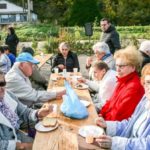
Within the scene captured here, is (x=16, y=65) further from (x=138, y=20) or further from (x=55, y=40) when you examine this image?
(x=138, y=20)

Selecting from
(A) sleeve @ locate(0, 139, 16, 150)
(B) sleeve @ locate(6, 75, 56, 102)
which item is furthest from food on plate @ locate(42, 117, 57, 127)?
(B) sleeve @ locate(6, 75, 56, 102)

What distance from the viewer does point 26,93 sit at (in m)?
3.78

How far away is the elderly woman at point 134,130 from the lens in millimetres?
2412

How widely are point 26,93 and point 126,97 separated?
118 centimetres

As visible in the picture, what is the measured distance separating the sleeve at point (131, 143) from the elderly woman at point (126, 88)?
2.27 ft

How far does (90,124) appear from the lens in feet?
9.55

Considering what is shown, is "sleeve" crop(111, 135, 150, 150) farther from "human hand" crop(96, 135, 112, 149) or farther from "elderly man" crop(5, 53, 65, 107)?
"elderly man" crop(5, 53, 65, 107)

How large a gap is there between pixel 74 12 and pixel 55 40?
21.3m

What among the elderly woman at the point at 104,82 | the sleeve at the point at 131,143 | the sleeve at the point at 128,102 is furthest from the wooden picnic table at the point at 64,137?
the elderly woman at the point at 104,82

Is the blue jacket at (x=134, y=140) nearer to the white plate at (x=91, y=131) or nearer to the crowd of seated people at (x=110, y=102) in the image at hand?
the crowd of seated people at (x=110, y=102)

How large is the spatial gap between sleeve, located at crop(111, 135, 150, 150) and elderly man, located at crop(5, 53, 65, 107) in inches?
57.9

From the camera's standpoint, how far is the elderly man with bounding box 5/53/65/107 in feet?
12.1

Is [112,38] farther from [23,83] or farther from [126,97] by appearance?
[126,97]

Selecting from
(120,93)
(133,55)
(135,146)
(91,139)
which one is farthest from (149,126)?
(133,55)
